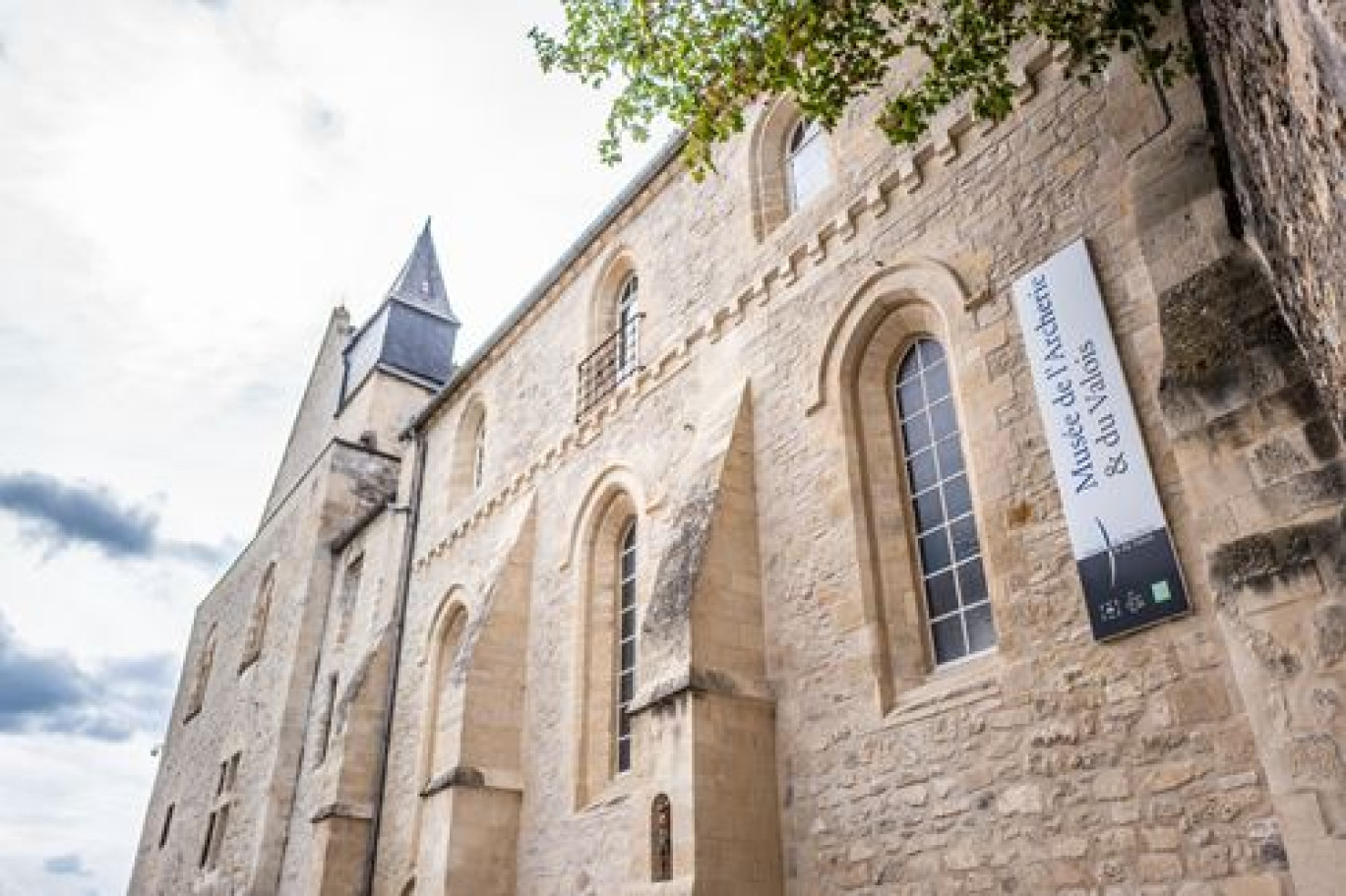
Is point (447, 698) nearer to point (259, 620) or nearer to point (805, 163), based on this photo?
point (805, 163)

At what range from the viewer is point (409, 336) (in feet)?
77.7

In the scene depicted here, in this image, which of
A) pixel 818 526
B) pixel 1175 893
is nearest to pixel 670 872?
pixel 818 526

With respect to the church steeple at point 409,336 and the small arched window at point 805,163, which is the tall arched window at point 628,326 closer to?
the small arched window at point 805,163

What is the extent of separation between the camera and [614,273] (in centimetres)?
1250

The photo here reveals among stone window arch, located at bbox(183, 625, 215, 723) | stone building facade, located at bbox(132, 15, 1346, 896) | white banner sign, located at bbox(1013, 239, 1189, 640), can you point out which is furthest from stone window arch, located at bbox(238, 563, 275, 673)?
white banner sign, located at bbox(1013, 239, 1189, 640)

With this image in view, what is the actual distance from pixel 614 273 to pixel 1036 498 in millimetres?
7939

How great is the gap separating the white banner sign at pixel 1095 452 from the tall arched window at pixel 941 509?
1.06 meters

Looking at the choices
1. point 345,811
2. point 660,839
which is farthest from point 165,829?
point 660,839

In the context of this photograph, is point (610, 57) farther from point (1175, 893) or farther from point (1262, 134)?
point (1175, 893)

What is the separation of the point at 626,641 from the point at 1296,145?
792 centimetres

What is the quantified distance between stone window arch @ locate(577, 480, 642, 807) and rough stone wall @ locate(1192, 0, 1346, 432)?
21.4 ft

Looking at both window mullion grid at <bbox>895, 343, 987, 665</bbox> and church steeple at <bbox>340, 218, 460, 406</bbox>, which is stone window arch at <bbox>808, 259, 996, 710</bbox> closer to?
window mullion grid at <bbox>895, 343, 987, 665</bbox>

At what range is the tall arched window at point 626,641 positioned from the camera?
30.7ft

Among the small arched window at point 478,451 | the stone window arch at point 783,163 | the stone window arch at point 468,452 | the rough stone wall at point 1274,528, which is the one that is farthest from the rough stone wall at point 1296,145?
the stone window arch at point 468,452
